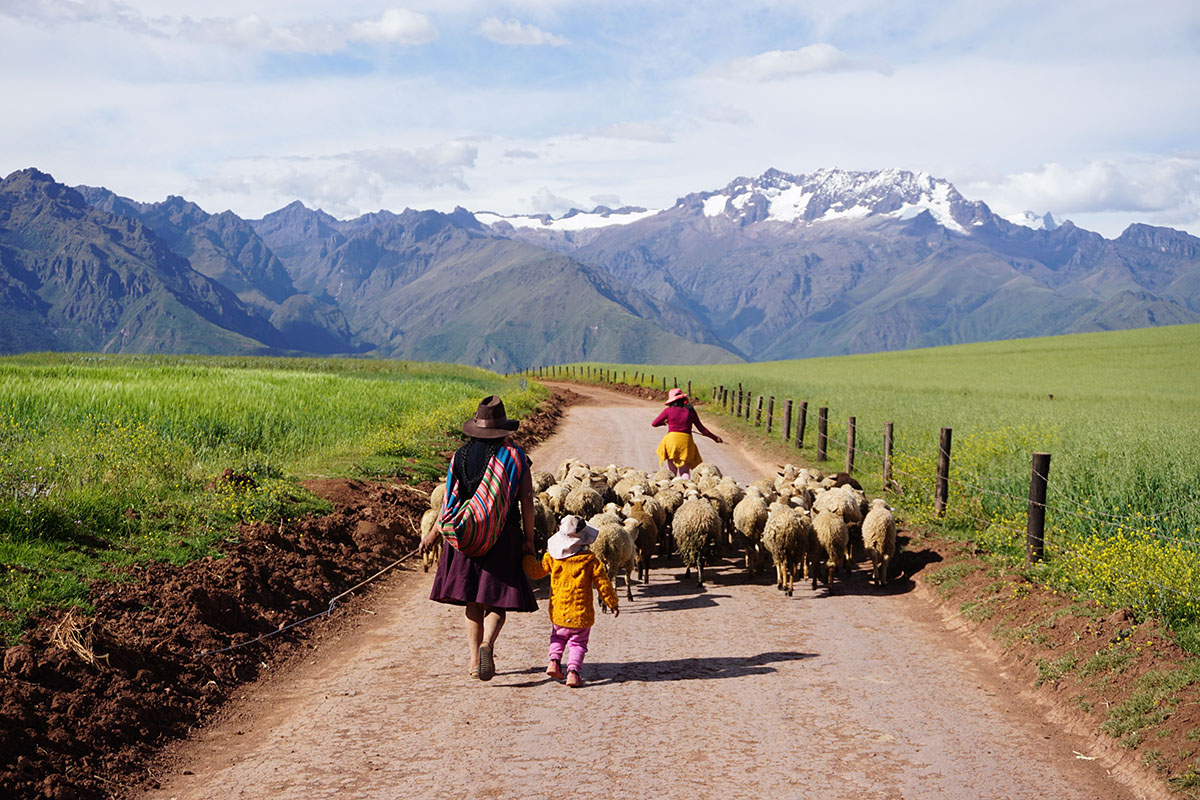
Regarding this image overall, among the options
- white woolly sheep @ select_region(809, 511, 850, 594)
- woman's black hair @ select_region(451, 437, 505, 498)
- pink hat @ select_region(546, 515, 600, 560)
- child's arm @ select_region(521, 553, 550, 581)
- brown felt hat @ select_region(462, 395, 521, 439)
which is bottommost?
white woolly sheep @ select_region(809, 511, 850, 594)

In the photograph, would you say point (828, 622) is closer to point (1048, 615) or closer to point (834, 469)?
point (1048, 615)

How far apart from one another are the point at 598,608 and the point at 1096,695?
16.4ft

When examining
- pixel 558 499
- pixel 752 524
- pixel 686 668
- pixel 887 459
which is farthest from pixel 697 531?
pixel 887 459

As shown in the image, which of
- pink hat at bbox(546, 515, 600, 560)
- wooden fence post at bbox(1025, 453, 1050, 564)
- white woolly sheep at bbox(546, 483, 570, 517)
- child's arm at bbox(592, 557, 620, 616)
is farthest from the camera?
white woolly sheep at bbox(546, 483, 570, 517)

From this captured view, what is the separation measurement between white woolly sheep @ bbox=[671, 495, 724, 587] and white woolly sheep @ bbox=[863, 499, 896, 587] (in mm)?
1850

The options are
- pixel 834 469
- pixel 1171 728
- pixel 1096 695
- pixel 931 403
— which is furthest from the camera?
pixel 931 403

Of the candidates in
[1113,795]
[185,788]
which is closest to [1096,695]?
[1113,795]

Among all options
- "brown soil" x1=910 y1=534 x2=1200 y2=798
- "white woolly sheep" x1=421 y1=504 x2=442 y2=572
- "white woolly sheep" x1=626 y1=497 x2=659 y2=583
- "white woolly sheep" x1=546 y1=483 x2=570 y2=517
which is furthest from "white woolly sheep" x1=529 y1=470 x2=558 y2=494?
"brown soil" x1=910 y1=534 x2=1200 y2=798

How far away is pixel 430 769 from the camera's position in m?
5.82

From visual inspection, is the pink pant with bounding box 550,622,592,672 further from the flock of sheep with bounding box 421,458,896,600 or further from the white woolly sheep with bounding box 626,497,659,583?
the white woolly sheep with bounding box 626,497,659,583

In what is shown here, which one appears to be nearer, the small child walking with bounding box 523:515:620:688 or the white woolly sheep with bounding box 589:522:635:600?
the small child walking with bounding box 523:515:620:688

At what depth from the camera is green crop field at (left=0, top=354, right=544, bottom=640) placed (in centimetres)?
883

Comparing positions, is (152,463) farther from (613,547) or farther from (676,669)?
(676,669)

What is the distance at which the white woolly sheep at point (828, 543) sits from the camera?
11227 millimetres
